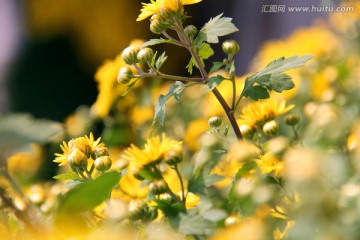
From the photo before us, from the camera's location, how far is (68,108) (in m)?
4.68

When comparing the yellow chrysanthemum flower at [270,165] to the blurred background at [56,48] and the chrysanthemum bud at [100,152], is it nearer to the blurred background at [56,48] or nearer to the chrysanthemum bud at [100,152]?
the chrysanthemum bud at [100,152]

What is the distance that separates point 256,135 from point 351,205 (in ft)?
1.41

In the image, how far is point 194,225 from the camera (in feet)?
2.08

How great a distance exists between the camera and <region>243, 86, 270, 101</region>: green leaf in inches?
30.5

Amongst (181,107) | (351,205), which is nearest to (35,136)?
(351,205)

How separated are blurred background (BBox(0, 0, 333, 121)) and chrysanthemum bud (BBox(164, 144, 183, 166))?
12.5 ft

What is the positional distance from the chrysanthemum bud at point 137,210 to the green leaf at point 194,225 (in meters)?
0.07

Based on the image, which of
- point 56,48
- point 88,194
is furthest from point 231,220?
point 56,48

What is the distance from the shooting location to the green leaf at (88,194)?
0.53 m

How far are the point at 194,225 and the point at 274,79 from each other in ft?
0.73

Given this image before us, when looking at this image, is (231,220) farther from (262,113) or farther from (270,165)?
(262,113)

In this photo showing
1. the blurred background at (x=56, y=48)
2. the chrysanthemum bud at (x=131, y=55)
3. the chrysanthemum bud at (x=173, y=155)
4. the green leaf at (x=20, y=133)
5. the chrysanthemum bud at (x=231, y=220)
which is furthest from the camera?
the blurred background at (x=56, y=48)

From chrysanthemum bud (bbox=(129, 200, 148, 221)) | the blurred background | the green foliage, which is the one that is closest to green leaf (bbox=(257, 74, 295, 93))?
the green foliage

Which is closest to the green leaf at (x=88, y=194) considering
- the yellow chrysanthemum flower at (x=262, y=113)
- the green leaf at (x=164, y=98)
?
the green leaf at (x=164, y=98)
